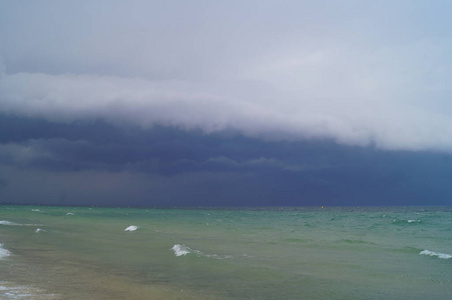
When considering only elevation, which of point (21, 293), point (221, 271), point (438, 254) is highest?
point (21, 293)

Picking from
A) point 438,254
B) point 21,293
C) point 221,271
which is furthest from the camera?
point 438,254

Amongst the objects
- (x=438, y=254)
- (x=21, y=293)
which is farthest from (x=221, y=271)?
(x=438, y=254)

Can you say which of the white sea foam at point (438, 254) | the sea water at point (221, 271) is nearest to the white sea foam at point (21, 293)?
the sea water at point (221, 271)

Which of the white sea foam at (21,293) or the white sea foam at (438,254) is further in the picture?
the white sea foam at (438,254)

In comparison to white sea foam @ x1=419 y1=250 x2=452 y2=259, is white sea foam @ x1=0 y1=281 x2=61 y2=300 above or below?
above

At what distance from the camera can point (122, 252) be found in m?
22.7

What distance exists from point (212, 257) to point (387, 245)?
1382cm

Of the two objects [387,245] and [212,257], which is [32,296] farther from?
[387,245]

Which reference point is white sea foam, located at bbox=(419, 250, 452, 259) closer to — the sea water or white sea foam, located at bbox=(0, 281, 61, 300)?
the sea water

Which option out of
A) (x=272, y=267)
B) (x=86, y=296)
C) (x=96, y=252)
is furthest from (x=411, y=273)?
(x=96, y=252)

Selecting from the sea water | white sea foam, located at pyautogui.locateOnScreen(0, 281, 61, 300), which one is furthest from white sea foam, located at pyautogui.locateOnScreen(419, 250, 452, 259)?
white sea foam, located at pyautogui.locateOnScreen(0, 281, 61, 300)

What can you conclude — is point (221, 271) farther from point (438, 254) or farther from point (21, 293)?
point (438, 254)

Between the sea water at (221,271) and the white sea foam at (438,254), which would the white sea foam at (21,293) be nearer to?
the sea water at (221,271)

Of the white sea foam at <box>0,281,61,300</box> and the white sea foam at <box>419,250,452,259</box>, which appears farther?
the white sea foam at <box>419,250,452,259</box>
